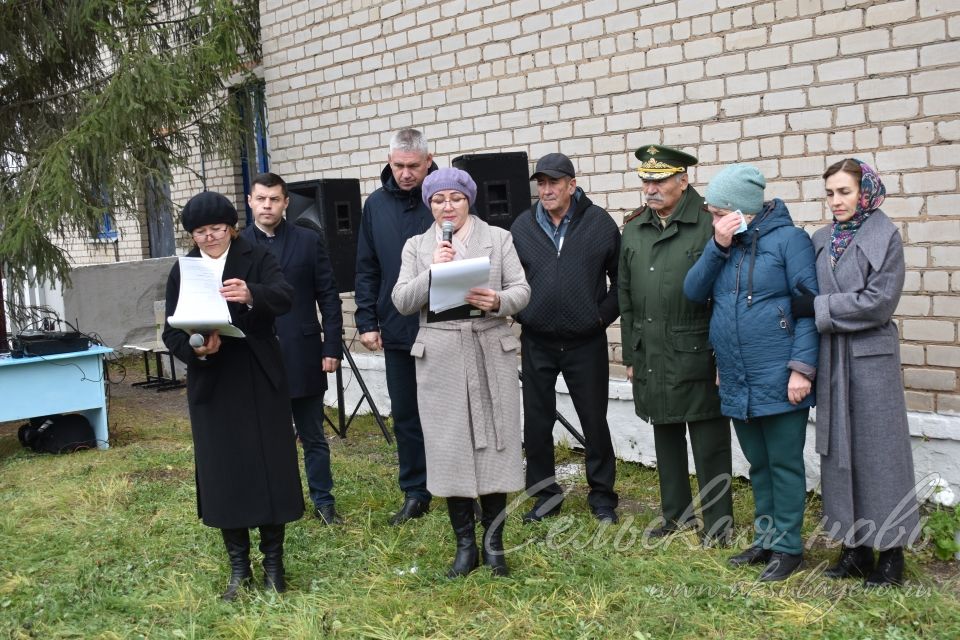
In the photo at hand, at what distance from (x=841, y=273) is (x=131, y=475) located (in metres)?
4.81

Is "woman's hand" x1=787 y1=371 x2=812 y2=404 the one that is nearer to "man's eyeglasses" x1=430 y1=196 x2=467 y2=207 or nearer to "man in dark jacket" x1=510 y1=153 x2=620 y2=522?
"man in dark jacket" x1=510 y1=153 x2=620 y2=522

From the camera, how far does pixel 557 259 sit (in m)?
4.84

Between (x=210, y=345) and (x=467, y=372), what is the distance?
3.38 feet

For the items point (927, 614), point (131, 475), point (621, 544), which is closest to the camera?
point (927, 614)

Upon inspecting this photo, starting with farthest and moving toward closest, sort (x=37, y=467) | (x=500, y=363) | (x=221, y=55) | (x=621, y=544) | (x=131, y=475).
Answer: (x=221, y=55), (x=37, y=467), (x=131, y=475), (x=621, y=544), (x=500, y=363)

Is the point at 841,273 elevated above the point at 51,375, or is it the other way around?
the point at 841,273

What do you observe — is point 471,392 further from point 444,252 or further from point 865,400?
point 865,400

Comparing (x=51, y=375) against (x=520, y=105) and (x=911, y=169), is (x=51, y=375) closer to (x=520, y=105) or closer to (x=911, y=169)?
(x=520, y=105)

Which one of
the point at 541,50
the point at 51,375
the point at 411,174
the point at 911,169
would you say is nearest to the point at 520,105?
the point at 541,50

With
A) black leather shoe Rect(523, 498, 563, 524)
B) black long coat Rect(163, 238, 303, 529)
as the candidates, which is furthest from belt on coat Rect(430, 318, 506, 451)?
black leather shoe Rect(523, 498, 563, 524)

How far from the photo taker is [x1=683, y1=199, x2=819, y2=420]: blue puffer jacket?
3896 millimetres

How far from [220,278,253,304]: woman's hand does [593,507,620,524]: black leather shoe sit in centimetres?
215

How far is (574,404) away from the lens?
16.5 feet

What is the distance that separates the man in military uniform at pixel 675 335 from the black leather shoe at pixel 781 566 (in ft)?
1.35
